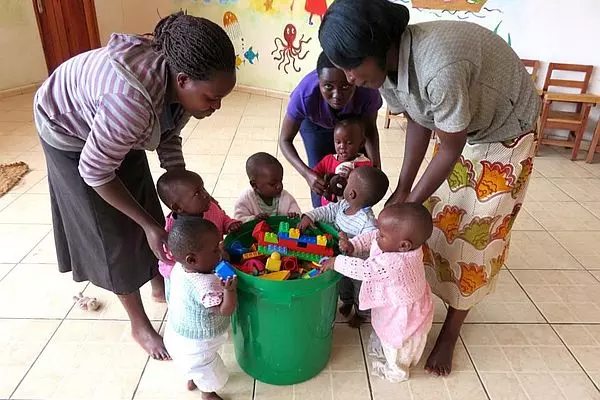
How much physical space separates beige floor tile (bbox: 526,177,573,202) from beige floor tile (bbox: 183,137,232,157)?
Result: 2048 millimetres

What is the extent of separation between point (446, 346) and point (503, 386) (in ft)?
0.67

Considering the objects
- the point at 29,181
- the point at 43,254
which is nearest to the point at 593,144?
the point at 43,254

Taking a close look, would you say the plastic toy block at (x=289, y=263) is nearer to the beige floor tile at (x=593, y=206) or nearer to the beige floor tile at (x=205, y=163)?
the beige floor tile at (x=205, y=163)

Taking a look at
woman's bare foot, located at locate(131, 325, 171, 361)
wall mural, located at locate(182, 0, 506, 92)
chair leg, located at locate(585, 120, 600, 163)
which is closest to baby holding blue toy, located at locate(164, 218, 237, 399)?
woman's bare foot, located at locate(131, 325, 171, 361)

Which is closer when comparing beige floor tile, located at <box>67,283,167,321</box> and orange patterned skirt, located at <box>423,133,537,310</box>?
orange patterned skirt, located at <box>423,133,537,310</box>

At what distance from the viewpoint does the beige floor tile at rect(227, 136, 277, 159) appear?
3.29 m

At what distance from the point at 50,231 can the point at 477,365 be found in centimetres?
199

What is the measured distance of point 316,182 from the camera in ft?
5.55

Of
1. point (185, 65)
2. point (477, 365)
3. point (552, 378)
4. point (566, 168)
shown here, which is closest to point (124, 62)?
point (185, 65)

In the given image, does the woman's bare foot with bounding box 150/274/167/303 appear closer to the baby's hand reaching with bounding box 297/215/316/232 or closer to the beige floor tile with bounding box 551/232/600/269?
the baby's hand reaching with bounding box 297/215/316/232

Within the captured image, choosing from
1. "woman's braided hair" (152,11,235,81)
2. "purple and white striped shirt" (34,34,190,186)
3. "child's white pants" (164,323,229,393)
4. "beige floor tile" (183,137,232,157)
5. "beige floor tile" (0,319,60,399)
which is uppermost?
"woman's braided hair" (152,11,235,81)

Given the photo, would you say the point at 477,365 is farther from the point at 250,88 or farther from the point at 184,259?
the point at 250,88

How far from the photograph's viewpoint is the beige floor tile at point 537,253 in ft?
6.85

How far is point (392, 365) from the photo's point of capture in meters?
1.45
